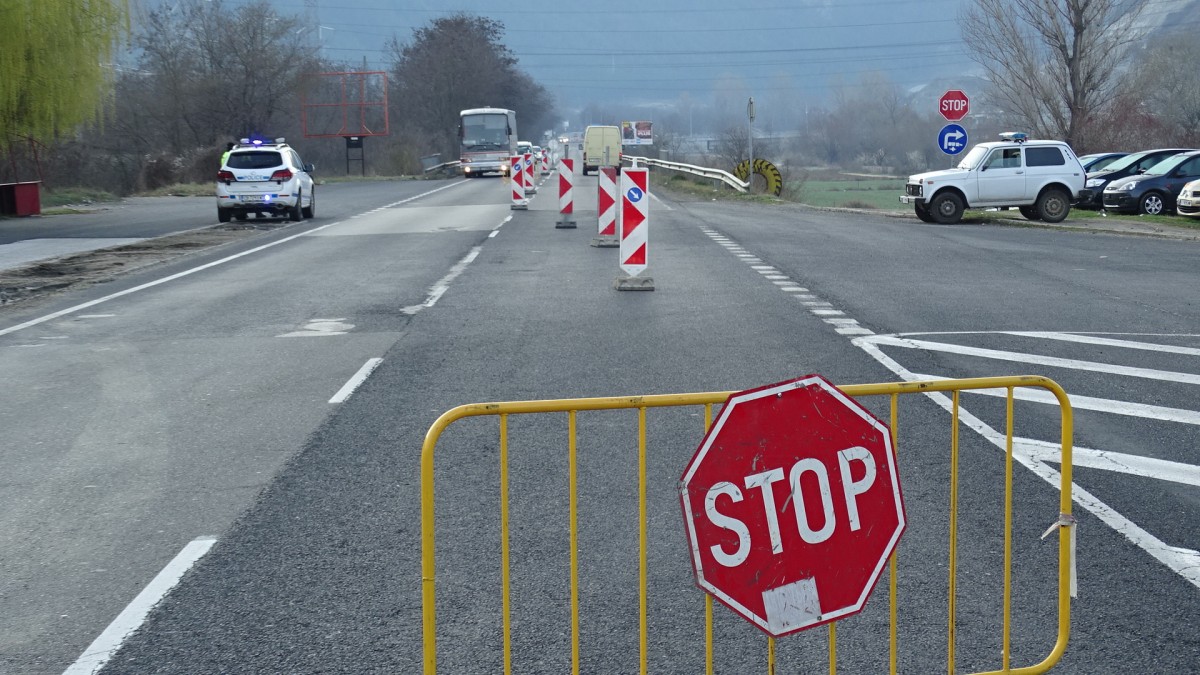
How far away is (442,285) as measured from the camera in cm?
1695

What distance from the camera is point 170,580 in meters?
5.64

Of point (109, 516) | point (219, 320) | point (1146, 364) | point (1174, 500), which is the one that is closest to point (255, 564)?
point (109, 516)

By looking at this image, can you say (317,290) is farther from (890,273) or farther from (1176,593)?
(1176,593)

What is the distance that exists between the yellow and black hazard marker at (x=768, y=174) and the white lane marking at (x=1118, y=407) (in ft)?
115

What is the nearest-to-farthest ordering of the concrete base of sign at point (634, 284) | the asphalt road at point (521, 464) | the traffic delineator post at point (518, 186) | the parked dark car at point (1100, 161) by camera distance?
the asphalt road at point (521, 464) → the concrete base of sign at point (634, 284) → the traffic delineator post at point (518, 186) → the parked dark car at point (1100, 161)

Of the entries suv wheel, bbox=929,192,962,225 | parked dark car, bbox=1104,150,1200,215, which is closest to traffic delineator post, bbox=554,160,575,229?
suv wheel, bbox=929,192,962,225

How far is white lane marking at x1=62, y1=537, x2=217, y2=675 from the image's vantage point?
4781 mm

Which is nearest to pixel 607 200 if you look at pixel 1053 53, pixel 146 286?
pixel 146 286

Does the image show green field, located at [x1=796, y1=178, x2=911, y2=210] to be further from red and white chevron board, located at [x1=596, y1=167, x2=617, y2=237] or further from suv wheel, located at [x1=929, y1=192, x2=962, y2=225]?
red and white chevron board, located at [x1=596, y1=167, x2=617, y2=237]

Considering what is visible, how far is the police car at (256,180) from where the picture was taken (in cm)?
2944

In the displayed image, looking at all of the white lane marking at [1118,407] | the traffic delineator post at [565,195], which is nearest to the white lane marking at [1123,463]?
the white lane marking at [1118,407]

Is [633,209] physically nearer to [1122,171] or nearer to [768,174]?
[1122,171]

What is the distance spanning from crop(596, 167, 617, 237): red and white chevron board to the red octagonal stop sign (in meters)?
14.1

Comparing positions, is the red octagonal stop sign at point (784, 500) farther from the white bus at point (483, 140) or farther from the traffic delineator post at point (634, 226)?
the white bus at point (483, 140)
